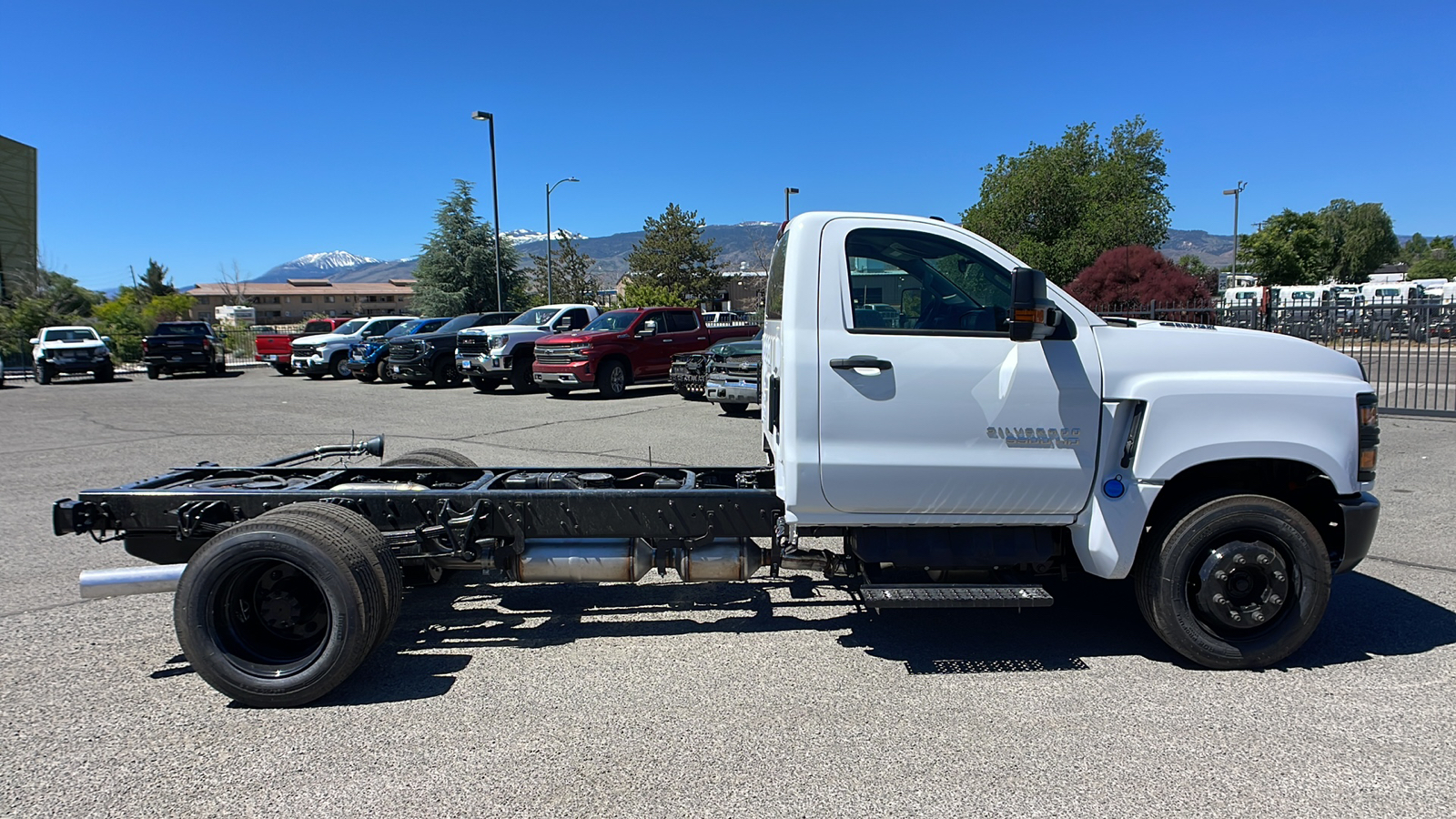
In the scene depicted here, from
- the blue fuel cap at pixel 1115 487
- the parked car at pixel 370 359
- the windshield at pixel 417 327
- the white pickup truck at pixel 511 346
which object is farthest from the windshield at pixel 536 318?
the blue fuel cap at pixel 1115 487

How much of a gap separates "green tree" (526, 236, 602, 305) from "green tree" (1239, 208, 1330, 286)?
48.9m

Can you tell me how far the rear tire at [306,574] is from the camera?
3.77 meters

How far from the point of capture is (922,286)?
14.1 ft

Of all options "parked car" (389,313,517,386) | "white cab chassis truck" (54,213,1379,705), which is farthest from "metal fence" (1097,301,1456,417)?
"parked car" (389,313,517,386)

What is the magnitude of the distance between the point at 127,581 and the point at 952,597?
3.97 meters

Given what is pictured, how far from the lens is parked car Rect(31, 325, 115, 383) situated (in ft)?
81.7

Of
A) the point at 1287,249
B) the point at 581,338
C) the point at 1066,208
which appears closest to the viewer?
the point at 581,338

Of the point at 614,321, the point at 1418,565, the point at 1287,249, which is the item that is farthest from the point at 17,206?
the point at 1287,249

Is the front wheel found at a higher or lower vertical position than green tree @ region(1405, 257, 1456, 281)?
lower

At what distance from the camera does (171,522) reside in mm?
4336

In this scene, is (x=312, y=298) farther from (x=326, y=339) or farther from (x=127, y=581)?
→ (x=127, y=581)

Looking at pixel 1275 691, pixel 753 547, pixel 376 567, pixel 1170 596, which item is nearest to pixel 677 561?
pixel 753 547

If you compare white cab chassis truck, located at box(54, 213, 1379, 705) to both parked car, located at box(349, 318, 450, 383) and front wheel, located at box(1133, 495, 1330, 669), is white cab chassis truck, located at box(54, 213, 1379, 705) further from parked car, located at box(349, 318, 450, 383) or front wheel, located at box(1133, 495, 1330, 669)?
parked car, located at box(349, 318, 450, 383)

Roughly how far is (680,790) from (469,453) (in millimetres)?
8038
